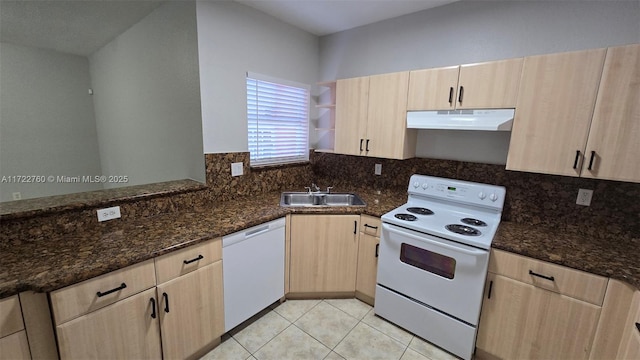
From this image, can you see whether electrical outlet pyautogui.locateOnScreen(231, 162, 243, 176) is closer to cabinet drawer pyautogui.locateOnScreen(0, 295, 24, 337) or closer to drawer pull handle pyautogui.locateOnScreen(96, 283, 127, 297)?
drawer pull handle pyautogui.locateOnScreen(96, 283, 127, 297)

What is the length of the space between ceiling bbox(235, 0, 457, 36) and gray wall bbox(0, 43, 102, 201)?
11.8 ft

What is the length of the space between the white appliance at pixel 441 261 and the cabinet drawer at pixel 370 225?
0.11m

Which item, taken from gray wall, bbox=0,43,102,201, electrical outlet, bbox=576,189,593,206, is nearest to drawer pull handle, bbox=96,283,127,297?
electrical outlet, bbox=576,189,593,206

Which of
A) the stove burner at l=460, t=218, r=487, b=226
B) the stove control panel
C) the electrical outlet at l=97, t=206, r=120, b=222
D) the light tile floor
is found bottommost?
the light tile floor

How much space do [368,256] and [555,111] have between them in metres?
1.59

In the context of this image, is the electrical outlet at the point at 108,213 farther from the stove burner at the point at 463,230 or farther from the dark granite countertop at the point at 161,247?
the stove burner at the point at 463,230

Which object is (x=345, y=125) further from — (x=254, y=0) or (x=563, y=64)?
(x=563, y=64)

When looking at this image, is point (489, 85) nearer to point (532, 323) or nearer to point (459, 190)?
point (459, 190)

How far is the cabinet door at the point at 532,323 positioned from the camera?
54.6 inches

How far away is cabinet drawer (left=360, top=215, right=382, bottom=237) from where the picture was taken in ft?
6.79

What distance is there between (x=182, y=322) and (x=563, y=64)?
2.73 m

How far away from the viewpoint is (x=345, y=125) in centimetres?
251

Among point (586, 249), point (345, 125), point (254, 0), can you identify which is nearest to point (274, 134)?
point (345, 125)

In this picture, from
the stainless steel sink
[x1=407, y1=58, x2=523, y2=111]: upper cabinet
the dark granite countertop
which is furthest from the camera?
the stainless steel sink
